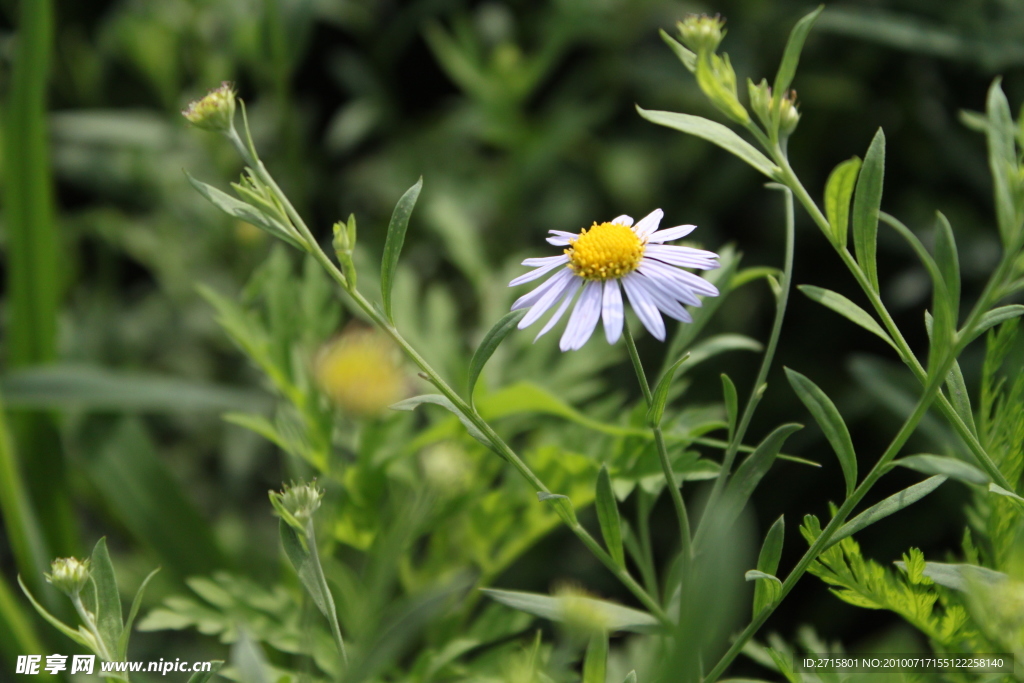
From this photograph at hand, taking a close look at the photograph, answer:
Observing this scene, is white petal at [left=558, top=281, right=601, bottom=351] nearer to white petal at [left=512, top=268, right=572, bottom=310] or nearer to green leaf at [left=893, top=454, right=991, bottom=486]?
white petal at [left=512, top=268, right=572, bottom=310]

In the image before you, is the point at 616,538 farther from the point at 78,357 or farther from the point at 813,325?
the point at 78,357

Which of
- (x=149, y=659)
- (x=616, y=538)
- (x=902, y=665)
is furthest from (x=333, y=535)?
(x=149, y=659)

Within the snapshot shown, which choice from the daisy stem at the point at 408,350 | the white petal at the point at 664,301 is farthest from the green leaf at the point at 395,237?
the white petal at the point at 664,301

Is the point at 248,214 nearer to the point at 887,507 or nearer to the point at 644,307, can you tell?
the point at 644,307

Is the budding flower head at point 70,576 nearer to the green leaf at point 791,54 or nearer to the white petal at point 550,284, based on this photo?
the white petal at point 550,284

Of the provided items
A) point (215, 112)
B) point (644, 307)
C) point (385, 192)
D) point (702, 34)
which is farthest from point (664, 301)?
point (385, 192)

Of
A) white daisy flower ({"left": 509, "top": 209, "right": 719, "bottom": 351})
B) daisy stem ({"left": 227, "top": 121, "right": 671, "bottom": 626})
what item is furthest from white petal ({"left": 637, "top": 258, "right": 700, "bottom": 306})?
daisy stem ({"left": 227, "top": 121, "right": 671, "bottom": 626})
